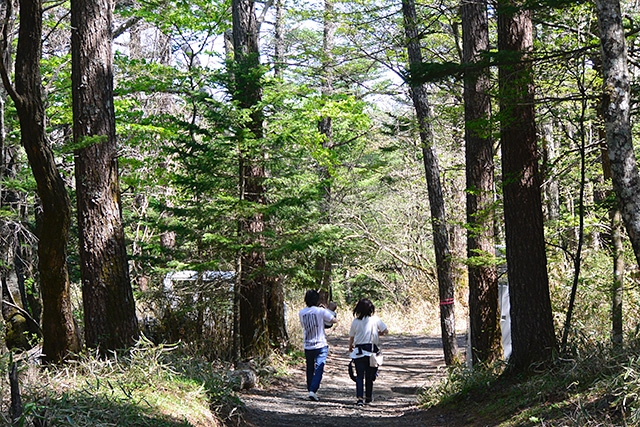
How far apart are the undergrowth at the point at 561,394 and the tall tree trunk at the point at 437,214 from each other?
11.1 ft

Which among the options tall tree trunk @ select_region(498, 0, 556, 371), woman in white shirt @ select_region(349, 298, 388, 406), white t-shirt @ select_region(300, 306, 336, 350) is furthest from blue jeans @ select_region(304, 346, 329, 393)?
tall tree trunk @ select_region(498, 0, 556, 371)

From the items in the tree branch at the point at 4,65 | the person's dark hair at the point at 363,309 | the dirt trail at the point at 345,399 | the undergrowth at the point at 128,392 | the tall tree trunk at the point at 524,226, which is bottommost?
the dirt trail at the point at 345,399

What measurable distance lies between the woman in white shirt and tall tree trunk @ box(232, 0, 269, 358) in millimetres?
2242

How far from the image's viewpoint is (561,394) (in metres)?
5.86

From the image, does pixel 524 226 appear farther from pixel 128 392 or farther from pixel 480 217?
pixel 128 392

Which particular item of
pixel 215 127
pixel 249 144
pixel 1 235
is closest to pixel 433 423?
pixel 249 144

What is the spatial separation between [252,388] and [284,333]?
3.65m

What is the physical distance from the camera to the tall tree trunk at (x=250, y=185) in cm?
1054

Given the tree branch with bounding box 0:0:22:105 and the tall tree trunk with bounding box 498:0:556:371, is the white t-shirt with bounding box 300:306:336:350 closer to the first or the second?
the tall tree trunk with bounding box 498:0:556:371

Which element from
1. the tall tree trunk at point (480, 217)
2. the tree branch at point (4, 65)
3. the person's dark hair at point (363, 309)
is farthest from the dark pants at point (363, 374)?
the tree branch at point (4, 65)

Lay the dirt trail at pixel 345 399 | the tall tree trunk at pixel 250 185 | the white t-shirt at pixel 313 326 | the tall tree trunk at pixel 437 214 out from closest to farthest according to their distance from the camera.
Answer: the dirt trail at pixel 345 399
the white t-shirt at pixel 313 326
the tall tree trunk at pixel 250 185
the tall tree trunk at pixel 437 214

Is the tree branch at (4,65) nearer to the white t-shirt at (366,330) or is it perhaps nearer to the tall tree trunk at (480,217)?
the white t-shirt at (366,330)

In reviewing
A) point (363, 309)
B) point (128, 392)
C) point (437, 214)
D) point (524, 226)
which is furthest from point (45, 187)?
point (437, 214)

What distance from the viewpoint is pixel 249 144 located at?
33.5ft
